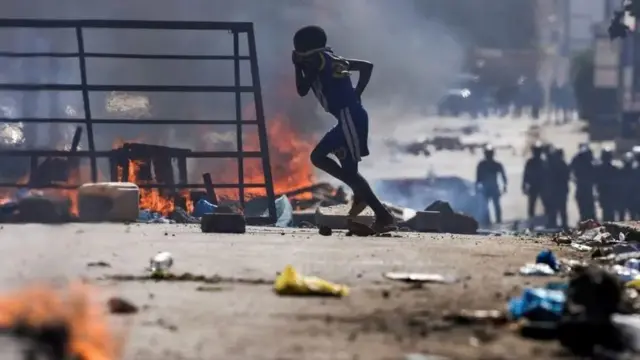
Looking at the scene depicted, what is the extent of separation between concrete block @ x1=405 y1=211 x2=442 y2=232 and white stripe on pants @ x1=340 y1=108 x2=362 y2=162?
3.32 m

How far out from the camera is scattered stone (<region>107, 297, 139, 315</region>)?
5562 mm

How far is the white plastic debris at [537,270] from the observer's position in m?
7.47

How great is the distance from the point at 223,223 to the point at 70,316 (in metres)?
6.32

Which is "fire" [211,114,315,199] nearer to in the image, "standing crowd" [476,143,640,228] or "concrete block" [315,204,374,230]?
"standing crowd" [476,143,640,228]

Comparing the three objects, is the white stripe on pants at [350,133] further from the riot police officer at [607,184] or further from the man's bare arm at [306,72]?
the riot police officer at [607,184]

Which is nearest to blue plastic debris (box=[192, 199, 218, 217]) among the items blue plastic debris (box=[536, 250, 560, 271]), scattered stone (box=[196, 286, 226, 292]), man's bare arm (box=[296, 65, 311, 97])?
man's bare arm (box=[296, 65, 311, 97])

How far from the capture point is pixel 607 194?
25.0 m

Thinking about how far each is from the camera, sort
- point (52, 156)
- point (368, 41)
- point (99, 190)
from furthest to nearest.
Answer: point (368, 41)
point (52, 156)
point (99, 190)

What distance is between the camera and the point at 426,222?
49.3ft

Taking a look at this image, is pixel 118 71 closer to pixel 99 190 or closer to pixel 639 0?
pixel 639 0

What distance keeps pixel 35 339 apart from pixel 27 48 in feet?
74.3

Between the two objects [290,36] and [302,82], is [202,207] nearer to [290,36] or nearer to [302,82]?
[302,82]

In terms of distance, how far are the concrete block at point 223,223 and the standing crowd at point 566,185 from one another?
45.3 feet

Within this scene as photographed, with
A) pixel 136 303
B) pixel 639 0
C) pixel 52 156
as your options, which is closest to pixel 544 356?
pixel 136 303
